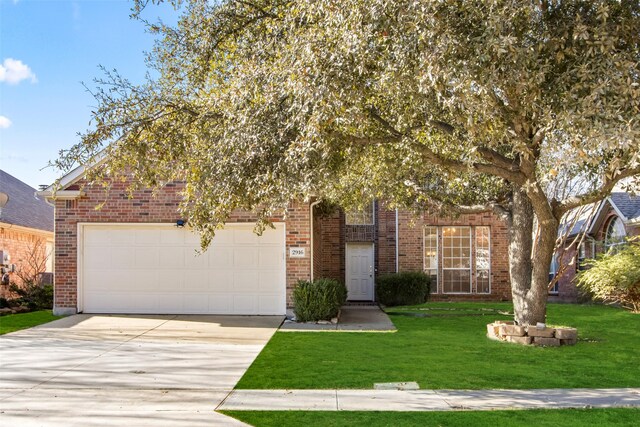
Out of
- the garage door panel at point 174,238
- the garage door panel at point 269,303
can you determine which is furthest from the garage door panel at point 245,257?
the garage door panel at point 174,238

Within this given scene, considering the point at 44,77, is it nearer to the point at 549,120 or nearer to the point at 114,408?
the point at 114,408

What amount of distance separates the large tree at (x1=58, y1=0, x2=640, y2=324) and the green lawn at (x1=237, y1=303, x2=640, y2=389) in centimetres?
149

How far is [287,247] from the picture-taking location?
1443cm

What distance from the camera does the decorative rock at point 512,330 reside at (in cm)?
1091

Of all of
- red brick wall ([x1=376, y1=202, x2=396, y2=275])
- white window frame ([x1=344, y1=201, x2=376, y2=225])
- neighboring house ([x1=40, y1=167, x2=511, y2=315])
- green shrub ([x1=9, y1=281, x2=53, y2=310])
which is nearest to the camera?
neighboring house ([x1=40, y1=167, x2=511, y2=315])

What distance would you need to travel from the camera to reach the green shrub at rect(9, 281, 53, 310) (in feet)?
56.6

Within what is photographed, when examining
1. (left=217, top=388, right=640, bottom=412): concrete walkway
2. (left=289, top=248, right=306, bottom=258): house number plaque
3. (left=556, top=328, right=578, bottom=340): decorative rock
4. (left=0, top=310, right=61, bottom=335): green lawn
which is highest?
(left=289, top=248, right=306, bottom=258): house number plaque

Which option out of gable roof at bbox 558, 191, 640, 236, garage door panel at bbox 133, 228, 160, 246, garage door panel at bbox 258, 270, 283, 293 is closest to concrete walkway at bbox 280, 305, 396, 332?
garage door panel at bbox 258, 270, 283, 293

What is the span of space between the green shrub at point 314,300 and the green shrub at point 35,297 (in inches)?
323

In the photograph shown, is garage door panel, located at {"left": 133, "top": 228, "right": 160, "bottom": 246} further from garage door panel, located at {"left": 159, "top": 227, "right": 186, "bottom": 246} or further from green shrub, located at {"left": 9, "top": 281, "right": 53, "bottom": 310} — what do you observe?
green shrub, located at {"left": 9, "top": 281, "right": 53, "bottom": 310}

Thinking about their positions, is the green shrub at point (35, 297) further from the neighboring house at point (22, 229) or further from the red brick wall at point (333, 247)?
the red brick wall at point (333, 247)

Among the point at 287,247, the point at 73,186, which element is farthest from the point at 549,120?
the point at 73,186

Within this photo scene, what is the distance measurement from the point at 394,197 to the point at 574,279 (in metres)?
10.5

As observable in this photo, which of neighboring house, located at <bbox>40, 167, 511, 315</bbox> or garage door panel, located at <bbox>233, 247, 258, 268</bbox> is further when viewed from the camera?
garage door panel, located at <bbox>233, 247, 258, 268</bbox>
